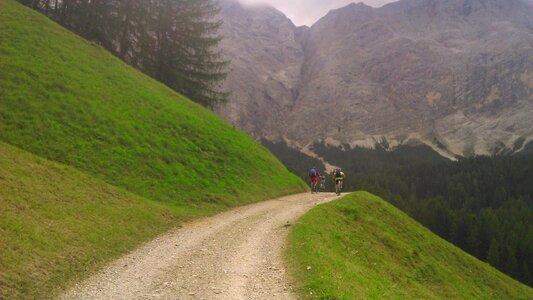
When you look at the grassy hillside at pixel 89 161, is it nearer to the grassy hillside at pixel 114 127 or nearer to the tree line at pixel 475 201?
the grassy hillside at pixel 114 127

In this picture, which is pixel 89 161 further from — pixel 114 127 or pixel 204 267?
pixel 204 267

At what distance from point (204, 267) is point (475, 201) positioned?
15029cm

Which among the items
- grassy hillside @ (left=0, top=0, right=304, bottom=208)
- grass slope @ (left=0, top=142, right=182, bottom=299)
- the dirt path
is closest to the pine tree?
grassy hillside @ (left=0, top=0, right=304, bottom=208)

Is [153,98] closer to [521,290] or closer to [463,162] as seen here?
[521,290]

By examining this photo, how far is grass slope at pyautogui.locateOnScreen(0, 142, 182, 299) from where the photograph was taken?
12.6 meters

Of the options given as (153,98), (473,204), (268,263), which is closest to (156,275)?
(268,263)

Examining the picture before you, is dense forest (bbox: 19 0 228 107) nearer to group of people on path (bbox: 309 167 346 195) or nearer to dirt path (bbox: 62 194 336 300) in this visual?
group of people on path (bbox: 309 167 346 195)

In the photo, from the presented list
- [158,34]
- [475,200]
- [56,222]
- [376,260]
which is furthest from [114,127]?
[475,200]

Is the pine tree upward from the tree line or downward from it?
downward

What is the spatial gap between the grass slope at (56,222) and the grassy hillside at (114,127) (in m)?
2.39

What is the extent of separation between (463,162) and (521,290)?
157 m

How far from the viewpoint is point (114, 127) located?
29453mm

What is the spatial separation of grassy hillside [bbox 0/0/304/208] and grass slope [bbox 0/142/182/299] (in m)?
2.39

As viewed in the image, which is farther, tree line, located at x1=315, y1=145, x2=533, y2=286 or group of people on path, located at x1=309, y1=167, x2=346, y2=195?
tree line, located at x1=315, y1=145, x2=533, y2=286
